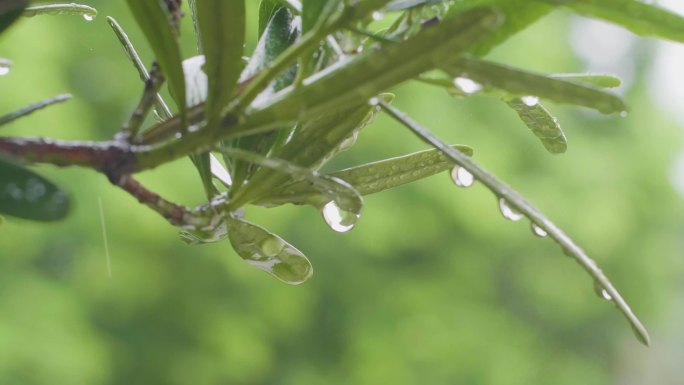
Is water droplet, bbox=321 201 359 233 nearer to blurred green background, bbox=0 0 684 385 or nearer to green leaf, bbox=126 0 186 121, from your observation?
green leaf, bbox=126 0 186 121

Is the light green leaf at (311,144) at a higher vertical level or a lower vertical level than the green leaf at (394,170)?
higher

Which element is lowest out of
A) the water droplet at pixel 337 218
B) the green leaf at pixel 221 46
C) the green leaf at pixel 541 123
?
the water droplet at pixel 337 218

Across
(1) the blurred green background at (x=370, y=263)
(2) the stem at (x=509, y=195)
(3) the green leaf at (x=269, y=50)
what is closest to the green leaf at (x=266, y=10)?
Answer: (3) the green leaf at (x=269, y=50)

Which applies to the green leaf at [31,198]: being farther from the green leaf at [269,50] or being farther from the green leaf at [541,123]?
the green leaf at [541,123]

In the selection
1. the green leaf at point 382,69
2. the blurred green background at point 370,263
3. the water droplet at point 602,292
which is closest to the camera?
the green leaf at point 382,69

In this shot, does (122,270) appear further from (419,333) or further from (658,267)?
(658,267)

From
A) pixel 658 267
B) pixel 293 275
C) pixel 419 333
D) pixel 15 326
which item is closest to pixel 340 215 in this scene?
pixel 293 275

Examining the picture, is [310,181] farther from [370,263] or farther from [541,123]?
[370,263]

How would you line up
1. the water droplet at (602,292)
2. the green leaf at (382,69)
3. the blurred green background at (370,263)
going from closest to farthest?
the green leaf at (382,69) → the water droplet at (602,292) → the blurred green background at (370,263)
